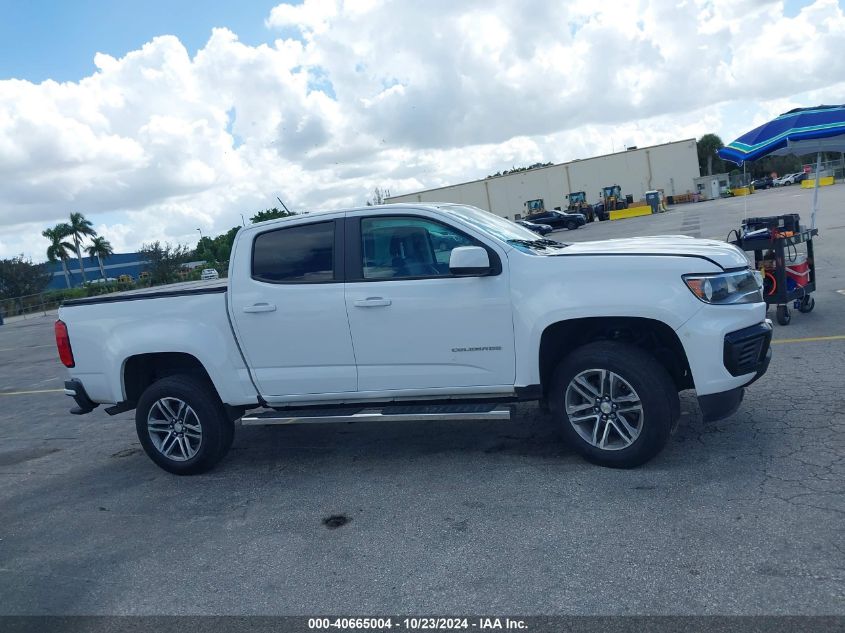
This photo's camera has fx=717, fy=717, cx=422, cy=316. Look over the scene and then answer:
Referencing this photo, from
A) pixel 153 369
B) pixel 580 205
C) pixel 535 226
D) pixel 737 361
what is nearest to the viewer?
pixel 737 361

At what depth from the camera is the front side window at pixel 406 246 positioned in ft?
17.0

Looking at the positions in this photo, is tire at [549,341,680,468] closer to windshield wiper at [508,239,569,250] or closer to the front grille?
the front grille

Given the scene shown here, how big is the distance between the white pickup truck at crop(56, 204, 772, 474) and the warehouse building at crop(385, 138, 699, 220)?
51180mm

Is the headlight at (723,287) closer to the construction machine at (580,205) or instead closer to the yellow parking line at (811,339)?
the yellow parking line at (811,339)

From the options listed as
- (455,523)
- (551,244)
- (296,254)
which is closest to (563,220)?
(551,244)

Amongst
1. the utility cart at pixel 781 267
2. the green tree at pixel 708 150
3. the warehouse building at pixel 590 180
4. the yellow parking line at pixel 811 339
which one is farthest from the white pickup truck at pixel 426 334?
the green tree at pixel 708 150

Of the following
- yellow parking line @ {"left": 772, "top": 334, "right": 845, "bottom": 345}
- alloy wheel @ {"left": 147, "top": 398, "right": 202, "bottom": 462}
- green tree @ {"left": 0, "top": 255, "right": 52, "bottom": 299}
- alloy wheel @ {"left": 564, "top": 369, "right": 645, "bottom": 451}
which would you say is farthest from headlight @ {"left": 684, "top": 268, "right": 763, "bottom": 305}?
green tree @ {"left": 0, "top": 255, "right": 52, "bottom": 299}

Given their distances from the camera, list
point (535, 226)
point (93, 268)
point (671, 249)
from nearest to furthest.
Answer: point (671, 249)
point (535, 226)
point (93, 268)

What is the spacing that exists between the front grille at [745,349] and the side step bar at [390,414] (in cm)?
145

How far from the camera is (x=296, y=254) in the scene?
5504mm

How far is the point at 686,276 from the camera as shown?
4.56 metres

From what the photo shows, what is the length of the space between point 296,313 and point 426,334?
1017 millimetres

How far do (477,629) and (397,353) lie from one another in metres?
2.30

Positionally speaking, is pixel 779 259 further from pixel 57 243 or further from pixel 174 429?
pixel 57 243
